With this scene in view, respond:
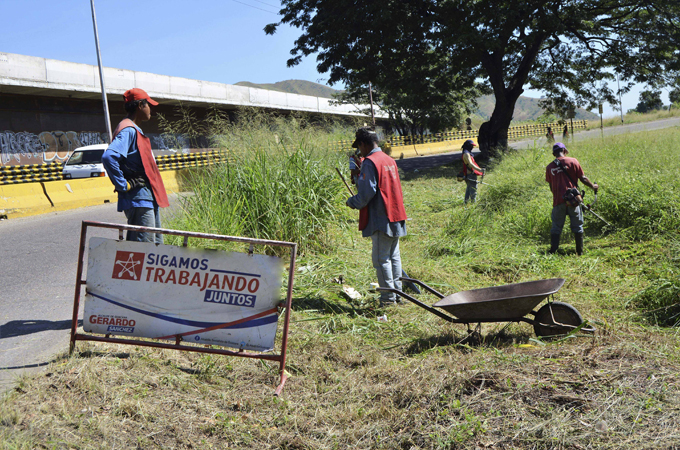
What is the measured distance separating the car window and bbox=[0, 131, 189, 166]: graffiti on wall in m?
3.99

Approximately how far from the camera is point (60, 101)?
25.1 m

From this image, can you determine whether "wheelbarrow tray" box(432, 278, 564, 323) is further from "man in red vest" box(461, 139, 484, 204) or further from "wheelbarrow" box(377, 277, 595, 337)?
"man in red vest" box(461, 139, 484, 204)

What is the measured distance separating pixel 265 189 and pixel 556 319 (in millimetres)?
3917

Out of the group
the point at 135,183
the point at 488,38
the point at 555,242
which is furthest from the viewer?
the point at 488,38

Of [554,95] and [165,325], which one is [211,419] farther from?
[554,95]

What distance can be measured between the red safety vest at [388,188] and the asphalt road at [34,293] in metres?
3.02

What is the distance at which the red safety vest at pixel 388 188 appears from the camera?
491 centimetres

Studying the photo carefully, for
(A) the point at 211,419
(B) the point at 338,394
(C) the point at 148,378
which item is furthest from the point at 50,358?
(B) the point at 338,394

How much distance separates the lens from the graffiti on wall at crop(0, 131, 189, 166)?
22844 mm

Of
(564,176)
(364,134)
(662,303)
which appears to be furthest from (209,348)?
(564,176)

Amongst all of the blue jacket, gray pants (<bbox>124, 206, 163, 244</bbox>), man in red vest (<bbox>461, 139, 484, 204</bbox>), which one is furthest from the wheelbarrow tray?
man in red vest (<bbox>461, 139, 484, 204</bbox>)

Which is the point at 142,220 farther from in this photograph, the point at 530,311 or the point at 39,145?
the point at 39,145

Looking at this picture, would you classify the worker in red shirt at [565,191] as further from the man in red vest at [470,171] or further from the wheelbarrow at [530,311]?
the wheelbarrow at [530,311]

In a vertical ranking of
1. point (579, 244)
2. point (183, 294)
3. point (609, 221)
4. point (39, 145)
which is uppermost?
point (39, 145)
